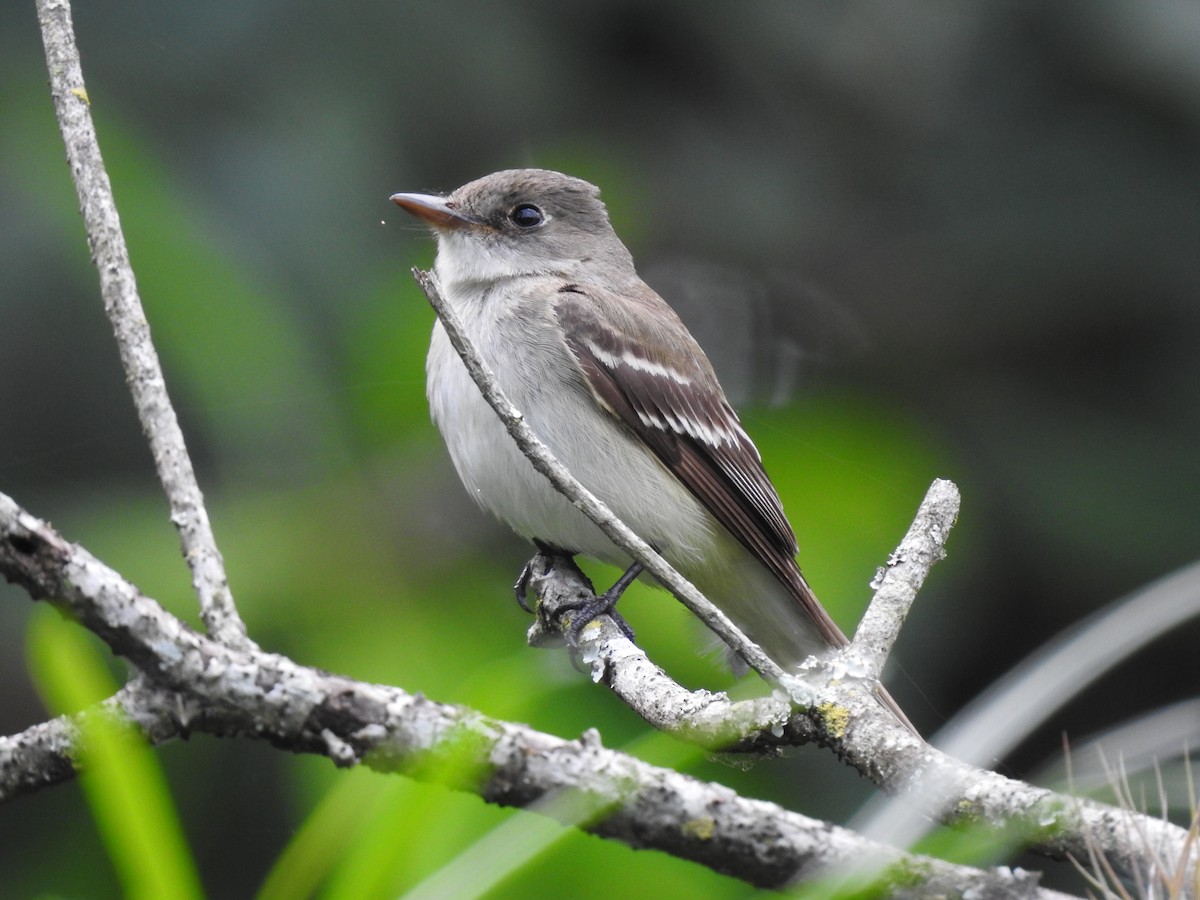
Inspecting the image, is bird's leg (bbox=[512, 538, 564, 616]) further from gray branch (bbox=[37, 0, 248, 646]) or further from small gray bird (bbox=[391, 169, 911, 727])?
gray branch (bbox=[37, 0, 248, 646])

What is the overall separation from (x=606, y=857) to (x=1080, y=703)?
3664 mm

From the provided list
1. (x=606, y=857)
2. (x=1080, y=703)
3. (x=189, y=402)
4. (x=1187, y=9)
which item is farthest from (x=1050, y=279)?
(x=606, y=857)

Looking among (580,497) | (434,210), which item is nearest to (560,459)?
(434,210)

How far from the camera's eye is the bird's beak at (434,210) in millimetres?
3975

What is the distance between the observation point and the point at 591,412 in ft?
12.8

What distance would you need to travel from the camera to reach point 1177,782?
1488 mm

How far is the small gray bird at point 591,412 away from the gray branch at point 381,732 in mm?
2269

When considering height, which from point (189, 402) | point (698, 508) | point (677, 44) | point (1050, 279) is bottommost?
point (698, 508)

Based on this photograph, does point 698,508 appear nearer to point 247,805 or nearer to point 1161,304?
point 247,805

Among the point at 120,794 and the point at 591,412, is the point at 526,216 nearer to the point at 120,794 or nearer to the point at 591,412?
the point at 591,412

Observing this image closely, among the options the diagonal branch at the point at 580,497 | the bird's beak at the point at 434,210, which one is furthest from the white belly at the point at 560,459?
the diagonal branch at the point at 580,497

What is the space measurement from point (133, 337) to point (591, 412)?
2333mm

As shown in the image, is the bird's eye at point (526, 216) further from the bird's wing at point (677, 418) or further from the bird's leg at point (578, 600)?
the bird's leg at point (578, 600)

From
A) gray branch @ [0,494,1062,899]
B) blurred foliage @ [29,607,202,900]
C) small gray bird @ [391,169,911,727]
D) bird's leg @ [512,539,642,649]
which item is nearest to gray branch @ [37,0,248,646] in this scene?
gray branch @ [0,494,1062,899]
